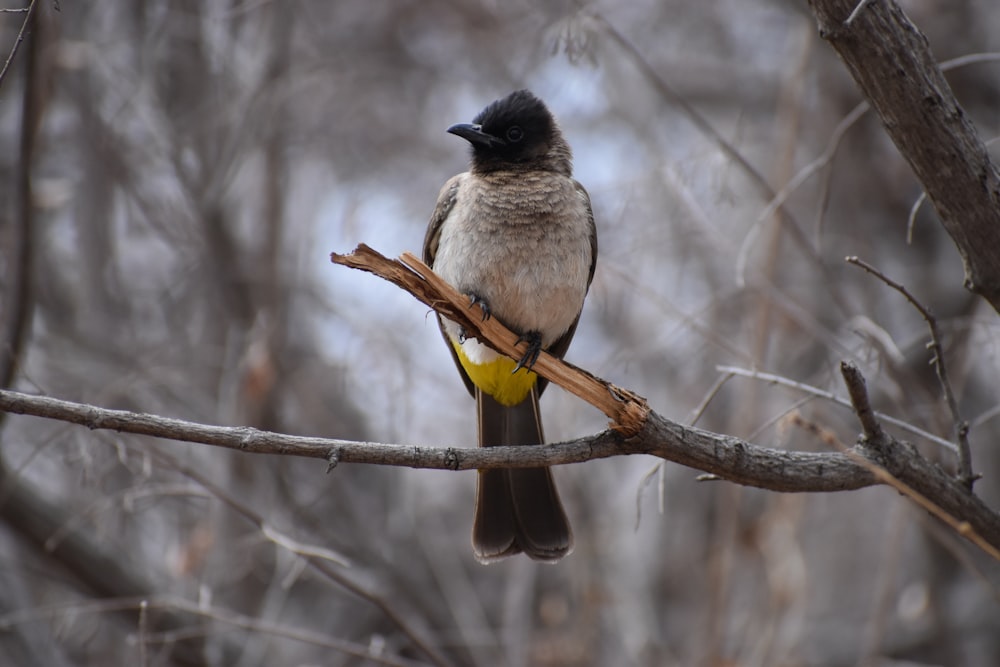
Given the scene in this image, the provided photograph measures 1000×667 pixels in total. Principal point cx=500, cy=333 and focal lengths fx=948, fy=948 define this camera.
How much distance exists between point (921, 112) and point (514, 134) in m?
1.62

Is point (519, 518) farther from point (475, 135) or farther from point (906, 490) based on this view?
point (475, 135)

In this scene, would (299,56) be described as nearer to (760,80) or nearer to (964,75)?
(760,80)

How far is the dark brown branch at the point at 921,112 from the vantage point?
81.7 inches

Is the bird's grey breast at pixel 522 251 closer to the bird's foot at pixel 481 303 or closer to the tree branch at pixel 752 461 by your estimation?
the bird's foot at pixel 481 303

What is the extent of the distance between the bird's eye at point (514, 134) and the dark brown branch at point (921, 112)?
1467mm

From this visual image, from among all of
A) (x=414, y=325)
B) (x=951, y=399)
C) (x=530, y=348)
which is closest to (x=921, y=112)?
(x=951, y=399)

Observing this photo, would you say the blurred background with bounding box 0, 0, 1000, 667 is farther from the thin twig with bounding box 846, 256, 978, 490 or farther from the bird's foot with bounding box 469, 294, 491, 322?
the thin twig with bounding box 846, 256, 978, 490

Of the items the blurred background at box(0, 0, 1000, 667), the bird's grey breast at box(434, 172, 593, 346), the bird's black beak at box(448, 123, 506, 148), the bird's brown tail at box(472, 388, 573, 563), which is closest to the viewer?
the bird's brown tail at box(472, 388, 573, 563)

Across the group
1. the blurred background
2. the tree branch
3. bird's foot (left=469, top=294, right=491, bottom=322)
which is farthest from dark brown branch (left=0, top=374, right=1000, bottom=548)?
the blurred background

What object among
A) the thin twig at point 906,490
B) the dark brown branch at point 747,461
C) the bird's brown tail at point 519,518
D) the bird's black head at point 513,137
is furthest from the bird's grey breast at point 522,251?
the thin twig at point 906,490

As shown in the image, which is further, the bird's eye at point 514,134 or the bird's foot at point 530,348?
the bird's eye at point 514,134

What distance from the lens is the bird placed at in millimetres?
2951

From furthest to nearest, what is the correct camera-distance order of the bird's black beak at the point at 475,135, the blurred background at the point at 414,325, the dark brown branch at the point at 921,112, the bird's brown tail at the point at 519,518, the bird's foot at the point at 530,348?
1. the blurred background at the point at 414,325
2. the bird's black beak at the point at 475,135
3. the bird's brown tail at the point at 519,518
4. the bird's foot at the point at 530,348
5. the dark brown branch at the point at 921,112

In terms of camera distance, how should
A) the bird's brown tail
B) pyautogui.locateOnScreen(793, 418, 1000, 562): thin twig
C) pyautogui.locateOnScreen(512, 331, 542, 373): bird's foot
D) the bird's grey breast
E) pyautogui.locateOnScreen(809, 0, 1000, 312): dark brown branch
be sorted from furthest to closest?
the bird's grey breast
the bird's brown tail
pyautogui.locateOnScreen(512, 331, 542, 373): bird's foot
pyautogui.locateOnScreen(809, 0, 1000, 312): dark brown branch
pyautogui.locateOnScreen(793, 418, 1000, 562): thin twig
